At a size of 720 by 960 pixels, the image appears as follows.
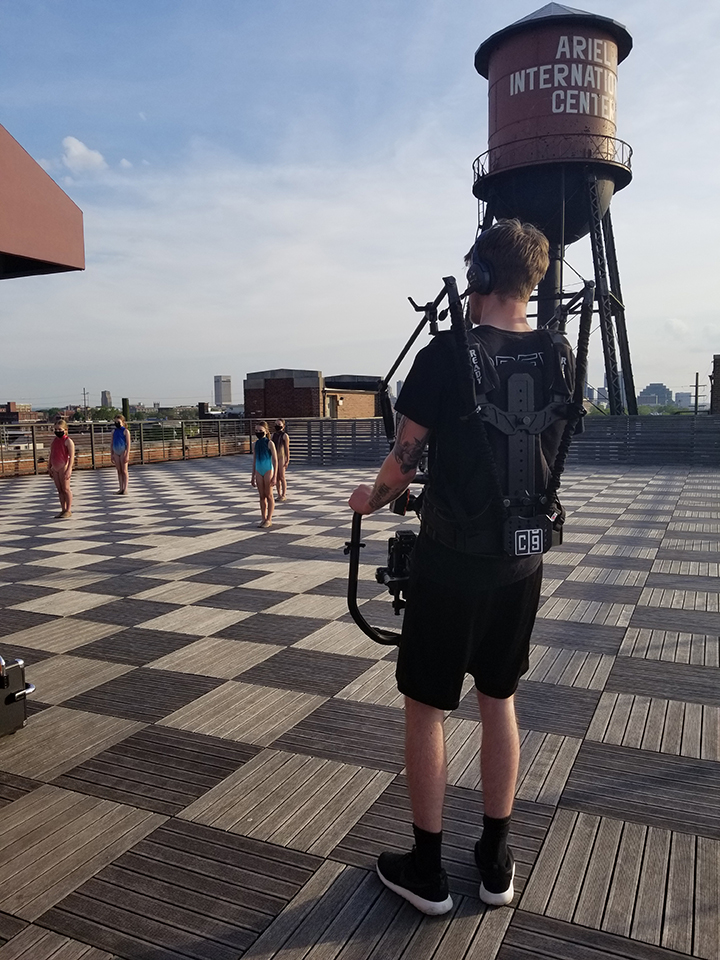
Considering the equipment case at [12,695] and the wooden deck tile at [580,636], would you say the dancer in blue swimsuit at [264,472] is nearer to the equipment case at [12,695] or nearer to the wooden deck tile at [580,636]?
the wooden deck tile at [580,636]

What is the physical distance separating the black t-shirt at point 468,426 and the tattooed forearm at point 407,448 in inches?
1.8

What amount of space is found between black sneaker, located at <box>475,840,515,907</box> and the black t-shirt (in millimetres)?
908

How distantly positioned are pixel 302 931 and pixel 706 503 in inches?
460

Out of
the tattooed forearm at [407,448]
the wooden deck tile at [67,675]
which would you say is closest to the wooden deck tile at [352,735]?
the wooden deck tile at [67,675]

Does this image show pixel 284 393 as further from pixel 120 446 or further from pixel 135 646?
pixel 135 646

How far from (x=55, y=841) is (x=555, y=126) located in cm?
2240

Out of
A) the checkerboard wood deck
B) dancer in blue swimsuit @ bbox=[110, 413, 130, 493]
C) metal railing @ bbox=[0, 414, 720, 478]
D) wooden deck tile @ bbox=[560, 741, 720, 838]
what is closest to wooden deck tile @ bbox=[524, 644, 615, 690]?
the checkerboard wood deck

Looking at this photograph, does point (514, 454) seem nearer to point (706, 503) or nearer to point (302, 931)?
point (302, 931)

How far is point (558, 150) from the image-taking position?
20656 mm

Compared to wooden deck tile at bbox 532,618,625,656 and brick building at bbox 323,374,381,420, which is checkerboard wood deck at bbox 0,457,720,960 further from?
brick building at bbox 323,374,381,420

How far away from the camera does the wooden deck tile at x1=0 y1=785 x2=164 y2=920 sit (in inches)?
91.2

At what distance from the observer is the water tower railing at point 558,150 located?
20.7m

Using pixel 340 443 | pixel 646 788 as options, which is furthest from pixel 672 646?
pixel 340 443

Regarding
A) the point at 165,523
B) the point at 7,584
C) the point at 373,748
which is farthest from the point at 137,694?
the point at 165,523
